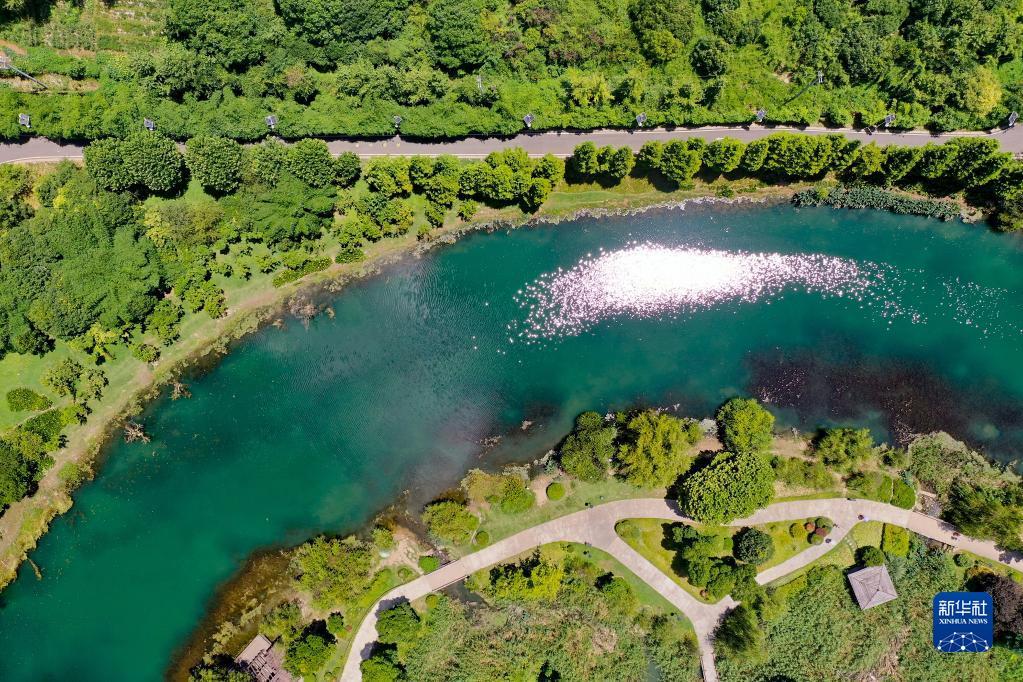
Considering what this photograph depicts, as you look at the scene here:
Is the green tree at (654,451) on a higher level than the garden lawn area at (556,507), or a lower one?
higher

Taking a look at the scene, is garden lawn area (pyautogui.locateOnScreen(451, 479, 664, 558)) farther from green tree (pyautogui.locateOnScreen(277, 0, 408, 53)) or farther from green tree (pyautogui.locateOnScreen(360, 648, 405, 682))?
green tree (pyautogui.locateOnScreen(277, 0, 408, 53))

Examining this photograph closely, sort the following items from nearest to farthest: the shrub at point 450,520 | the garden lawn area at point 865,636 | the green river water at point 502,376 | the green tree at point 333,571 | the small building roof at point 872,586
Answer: the green tree at point 333,571
the shrub at point 450,520
the small building roof at point 872,586
the garden lawn area at point 865,636
the green river water at point 502,376

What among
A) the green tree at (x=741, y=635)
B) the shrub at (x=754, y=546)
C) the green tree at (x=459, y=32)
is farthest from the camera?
the green tree at (x=741, y=635)

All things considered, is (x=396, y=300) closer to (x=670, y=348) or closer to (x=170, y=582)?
(x=670, y=348)

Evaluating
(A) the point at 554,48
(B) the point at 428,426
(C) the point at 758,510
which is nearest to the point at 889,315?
(C) the point at 758,510

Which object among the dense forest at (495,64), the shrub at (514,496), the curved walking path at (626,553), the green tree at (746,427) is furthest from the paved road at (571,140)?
the curved walking path at (626,553)

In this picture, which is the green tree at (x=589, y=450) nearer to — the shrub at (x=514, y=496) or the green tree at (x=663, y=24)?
the shrub at (x=514, y=496)

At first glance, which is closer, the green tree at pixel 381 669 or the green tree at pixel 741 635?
the green tree at pixel 381 669

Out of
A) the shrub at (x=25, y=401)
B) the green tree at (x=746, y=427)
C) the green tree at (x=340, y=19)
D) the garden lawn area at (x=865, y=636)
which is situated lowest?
the garden lawn area at (x=865, y=636)

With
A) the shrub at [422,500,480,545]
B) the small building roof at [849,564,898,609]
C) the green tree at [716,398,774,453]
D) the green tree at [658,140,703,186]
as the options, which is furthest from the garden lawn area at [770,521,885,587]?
the green tree at [658,140,703,186]
